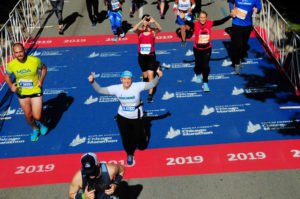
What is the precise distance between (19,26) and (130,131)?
730 centimetres

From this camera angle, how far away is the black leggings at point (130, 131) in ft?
22.1

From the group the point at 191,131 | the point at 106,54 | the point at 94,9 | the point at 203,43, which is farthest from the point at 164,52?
the point at 191,131

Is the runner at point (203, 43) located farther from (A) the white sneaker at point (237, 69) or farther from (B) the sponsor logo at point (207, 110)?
(A) the white sneaker at point (237, 69)

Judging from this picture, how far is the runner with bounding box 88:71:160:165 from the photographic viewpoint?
6508mm

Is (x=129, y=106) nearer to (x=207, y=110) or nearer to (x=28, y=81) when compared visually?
(x=28, y=81)

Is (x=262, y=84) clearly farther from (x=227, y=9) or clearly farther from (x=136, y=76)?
(x=227, y=9)

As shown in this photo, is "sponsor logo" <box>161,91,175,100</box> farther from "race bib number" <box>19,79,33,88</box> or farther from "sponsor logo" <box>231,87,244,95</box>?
"race bib number" <box>19,79,33,88</box>

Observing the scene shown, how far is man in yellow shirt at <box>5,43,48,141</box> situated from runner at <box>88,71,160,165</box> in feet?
5.64

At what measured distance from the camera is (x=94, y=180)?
446 cm

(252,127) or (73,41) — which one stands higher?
(73,41)

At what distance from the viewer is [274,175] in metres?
6.60

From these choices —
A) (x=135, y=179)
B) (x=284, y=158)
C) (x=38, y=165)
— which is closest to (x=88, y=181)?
(x=135, y=179)

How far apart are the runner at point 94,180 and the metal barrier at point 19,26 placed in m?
6.67

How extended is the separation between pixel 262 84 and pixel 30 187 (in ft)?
19.8
